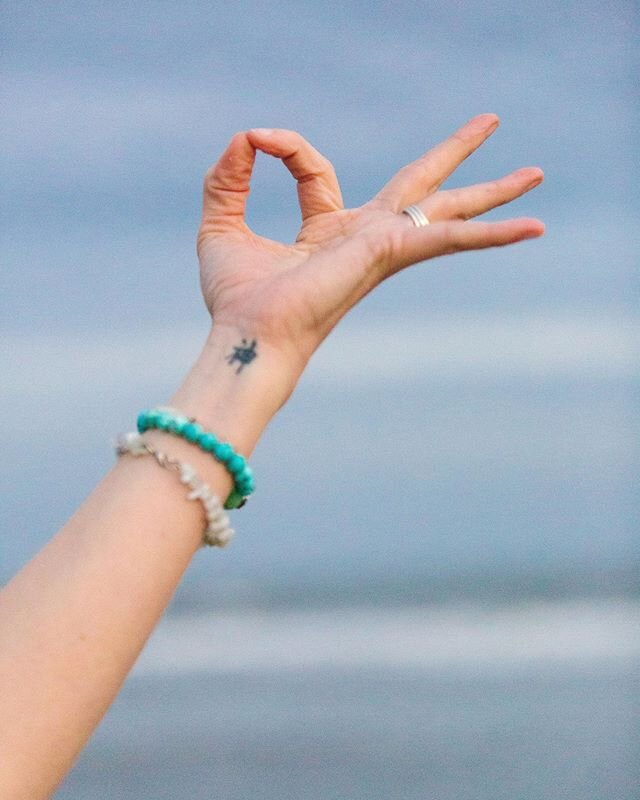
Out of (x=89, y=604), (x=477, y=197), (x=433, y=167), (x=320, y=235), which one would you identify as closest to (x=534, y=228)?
(x=477, y=197)

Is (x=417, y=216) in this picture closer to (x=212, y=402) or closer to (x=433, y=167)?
(x=433, y=167)

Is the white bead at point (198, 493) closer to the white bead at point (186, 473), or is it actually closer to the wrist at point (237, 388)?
the white bead at point (186, 473)

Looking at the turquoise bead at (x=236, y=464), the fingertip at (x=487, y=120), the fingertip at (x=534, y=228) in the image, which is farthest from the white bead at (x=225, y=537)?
the fingertip at (x=487, y=120)

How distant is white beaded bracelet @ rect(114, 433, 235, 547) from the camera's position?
1.78 meters

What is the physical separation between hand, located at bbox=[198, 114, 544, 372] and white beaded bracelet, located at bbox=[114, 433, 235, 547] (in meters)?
0.38

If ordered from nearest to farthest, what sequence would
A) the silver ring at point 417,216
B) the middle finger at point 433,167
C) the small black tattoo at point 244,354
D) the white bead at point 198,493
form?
the white bead at point 198,493, the small black tattoo at point 244,354, the silver ring at point 417,216, the middle finger at point 433,167

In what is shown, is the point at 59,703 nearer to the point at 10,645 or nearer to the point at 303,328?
the point at 10,645

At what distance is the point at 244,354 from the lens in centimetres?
203

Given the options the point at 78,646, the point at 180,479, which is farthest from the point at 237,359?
the point at 78,646

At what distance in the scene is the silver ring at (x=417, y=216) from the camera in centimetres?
228

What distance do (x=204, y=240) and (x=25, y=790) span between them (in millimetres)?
1360

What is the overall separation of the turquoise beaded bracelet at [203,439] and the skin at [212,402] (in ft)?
0.06

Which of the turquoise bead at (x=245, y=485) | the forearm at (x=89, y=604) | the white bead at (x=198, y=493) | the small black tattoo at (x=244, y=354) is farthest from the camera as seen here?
the small black tattoo at (x=244, y=354)

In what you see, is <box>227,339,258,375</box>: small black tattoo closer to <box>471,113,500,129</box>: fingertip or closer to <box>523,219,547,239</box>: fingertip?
<box>523,219,547,239</box>: fingertip
